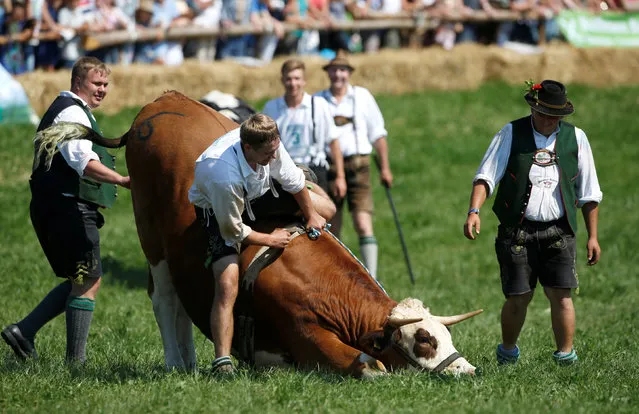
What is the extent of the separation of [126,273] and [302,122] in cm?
287

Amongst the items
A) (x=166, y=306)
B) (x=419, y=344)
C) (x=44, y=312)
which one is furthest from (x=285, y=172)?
(x=44, y=312)

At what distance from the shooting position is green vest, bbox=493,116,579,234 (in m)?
8.12

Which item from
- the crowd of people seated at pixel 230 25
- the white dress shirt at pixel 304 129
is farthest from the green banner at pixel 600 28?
the white dress shirt at pixel 304 129

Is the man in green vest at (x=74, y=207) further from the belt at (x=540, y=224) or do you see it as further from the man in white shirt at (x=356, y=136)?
the man in white shirt at (x=356, y=136)

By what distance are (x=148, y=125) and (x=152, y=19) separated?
973 centimetres

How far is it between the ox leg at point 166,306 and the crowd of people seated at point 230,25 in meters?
8.58

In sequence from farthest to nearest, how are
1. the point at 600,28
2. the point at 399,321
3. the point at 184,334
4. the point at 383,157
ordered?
the point at 600,28, the point at 383,157, the point at 184,334, the point at 399,321

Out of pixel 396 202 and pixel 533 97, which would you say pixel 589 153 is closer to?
pixel 533 97

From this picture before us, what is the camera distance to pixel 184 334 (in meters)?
8.50

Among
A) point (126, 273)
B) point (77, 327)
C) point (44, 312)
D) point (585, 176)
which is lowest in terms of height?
point (126, 273)

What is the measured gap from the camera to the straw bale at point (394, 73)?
56.4 feet

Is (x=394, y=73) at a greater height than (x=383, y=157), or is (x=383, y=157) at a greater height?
(x=383, y=157)

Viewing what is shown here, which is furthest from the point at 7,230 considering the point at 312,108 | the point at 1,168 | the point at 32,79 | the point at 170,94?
the point at 170,94

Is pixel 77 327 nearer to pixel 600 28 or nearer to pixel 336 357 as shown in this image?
pixel 336 357
